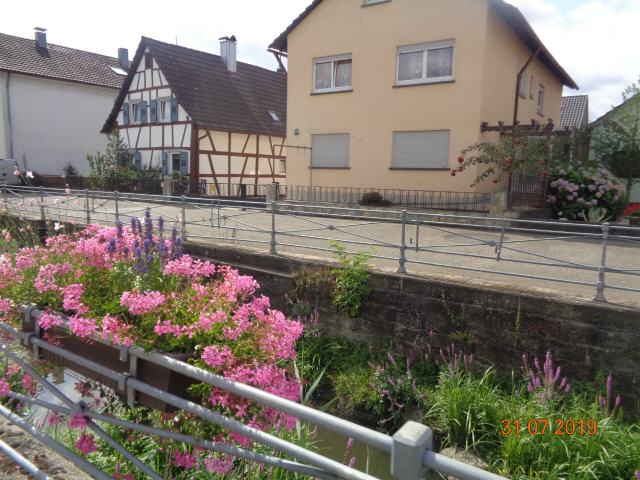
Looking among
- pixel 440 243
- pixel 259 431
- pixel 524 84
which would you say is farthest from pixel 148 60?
pixel 259 431

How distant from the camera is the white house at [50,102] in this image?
87.0 feet

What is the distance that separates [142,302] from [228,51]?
26.4 meters

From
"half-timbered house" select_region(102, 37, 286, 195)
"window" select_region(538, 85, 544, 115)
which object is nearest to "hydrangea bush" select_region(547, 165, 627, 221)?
"window" select_region(538, 85, 544, 115)

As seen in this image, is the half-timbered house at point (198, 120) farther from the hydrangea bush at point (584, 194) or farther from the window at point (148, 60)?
the hydrangea bush at point (584, 194)

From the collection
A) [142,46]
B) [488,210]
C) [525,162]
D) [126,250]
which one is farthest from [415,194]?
[142,46]

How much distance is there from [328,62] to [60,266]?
49.2 ft

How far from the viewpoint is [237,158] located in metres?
24.0

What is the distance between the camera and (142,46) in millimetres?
22750

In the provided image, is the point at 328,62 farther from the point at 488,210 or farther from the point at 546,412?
the point at 546,412
